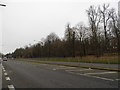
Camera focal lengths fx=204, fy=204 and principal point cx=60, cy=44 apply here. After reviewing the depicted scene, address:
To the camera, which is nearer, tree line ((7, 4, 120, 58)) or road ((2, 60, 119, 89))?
road ((2, 60, 119, 89))

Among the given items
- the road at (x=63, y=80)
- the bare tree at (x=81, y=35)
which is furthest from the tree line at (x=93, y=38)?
the road at (x=63, y=80)

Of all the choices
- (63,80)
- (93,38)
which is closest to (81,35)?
(93,38)

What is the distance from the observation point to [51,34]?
379 feet

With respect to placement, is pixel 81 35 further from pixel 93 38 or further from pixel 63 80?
pixel 63 80

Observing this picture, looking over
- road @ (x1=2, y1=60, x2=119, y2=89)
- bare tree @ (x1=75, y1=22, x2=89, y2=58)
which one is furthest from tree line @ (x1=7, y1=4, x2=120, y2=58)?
road @ (x1=2, y1=60, x2=119, y2=89)

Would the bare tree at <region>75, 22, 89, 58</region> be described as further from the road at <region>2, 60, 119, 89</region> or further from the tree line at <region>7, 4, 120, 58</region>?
the road at <region>2, 60, 119, 89</region>

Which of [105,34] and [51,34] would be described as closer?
[105,34]

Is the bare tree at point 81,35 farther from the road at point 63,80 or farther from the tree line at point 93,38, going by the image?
the road at point 63,80

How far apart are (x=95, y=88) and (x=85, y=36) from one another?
7167 cm

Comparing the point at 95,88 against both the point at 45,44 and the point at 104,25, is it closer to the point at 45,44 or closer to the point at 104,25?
the point at 104,25

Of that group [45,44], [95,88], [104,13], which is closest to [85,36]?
[104,13]

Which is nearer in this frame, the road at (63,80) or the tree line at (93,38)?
the road at (63,80)

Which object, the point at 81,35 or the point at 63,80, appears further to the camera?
the point at 81,35

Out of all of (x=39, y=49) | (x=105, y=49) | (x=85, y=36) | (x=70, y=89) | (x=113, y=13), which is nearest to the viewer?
(x=70, y=89)
